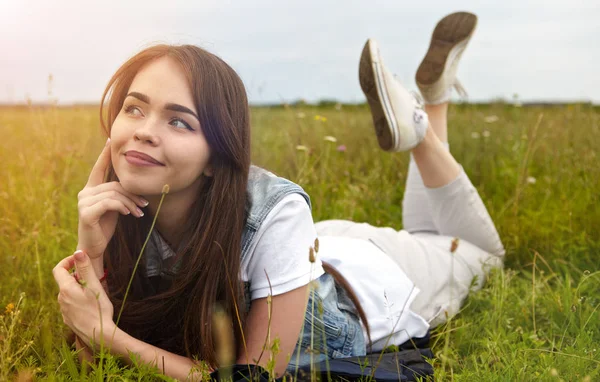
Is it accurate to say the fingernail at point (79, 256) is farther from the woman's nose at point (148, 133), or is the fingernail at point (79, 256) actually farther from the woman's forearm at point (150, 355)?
the woman's nose at point (148, 133)

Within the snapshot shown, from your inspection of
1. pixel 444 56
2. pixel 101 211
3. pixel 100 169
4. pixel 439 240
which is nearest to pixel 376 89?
pixel 444 56

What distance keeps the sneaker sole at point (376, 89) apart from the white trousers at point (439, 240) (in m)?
0.45

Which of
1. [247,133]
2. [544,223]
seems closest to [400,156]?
[544,223]

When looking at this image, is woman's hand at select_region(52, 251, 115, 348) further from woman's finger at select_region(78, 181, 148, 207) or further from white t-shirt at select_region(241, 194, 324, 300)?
white t-shirt at select_region(241, 194, 324, 300)

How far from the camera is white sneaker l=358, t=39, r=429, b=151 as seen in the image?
3.22 metres

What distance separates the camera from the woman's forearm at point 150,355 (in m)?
1.93

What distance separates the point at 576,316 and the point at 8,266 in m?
2.71

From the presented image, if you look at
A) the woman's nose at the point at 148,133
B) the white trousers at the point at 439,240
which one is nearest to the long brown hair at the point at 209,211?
the woman's nose at the point at 148,133

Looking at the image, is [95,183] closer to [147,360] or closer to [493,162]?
[147,360]

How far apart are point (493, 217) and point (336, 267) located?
1.80 metres

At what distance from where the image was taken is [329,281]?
2.38 metres

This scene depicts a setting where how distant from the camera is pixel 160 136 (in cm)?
190

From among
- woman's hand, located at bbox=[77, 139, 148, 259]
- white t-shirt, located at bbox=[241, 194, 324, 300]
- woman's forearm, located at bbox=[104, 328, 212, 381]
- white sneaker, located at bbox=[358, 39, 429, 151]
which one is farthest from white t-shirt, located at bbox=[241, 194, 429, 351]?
white sneaker, located at bbox=[358, 39, 429, 151]

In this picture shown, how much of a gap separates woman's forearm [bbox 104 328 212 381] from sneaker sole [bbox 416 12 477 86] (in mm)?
2392
